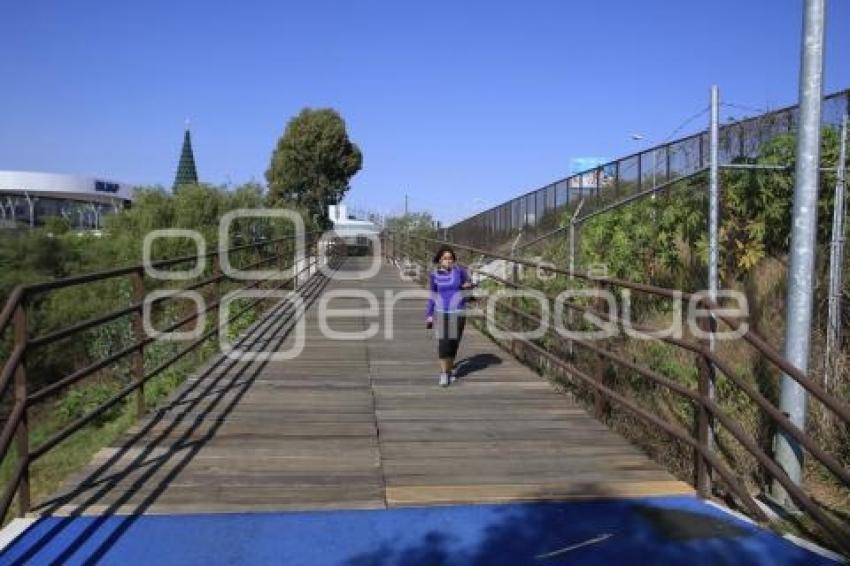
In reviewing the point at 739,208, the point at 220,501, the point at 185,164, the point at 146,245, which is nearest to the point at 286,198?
A: the point at 146,245

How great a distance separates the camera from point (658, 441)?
6680mm

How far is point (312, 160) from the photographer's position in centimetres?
4556

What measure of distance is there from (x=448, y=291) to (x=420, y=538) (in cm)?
423

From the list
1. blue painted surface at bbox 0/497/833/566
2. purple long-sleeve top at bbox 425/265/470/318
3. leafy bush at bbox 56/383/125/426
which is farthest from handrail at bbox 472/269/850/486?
leafy bush at bbox 56/383/125/426

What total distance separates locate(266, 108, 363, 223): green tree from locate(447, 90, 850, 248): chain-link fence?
86.7ft

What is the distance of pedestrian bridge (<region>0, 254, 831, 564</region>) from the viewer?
158 inches

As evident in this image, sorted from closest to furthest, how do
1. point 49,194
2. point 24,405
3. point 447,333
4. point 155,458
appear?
1. point 24,405
2. point 155,458
3. point 447,333
4. point 49,194

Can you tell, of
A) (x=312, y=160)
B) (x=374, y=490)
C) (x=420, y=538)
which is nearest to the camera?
(x=420, y=538)

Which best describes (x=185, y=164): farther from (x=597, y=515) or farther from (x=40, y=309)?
(x=597, y=515)

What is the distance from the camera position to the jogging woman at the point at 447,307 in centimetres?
802

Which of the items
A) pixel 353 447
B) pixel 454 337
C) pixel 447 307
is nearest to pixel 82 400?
pixel 447 307

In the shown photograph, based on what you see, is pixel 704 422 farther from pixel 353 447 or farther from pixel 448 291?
pixel 448 291

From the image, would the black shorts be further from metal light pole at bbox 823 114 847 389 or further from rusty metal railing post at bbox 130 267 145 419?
metal light pole at bbox 823 114 847 389

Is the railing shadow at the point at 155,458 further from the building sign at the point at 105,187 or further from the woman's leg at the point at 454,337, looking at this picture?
the building sign at the point at 105,187
